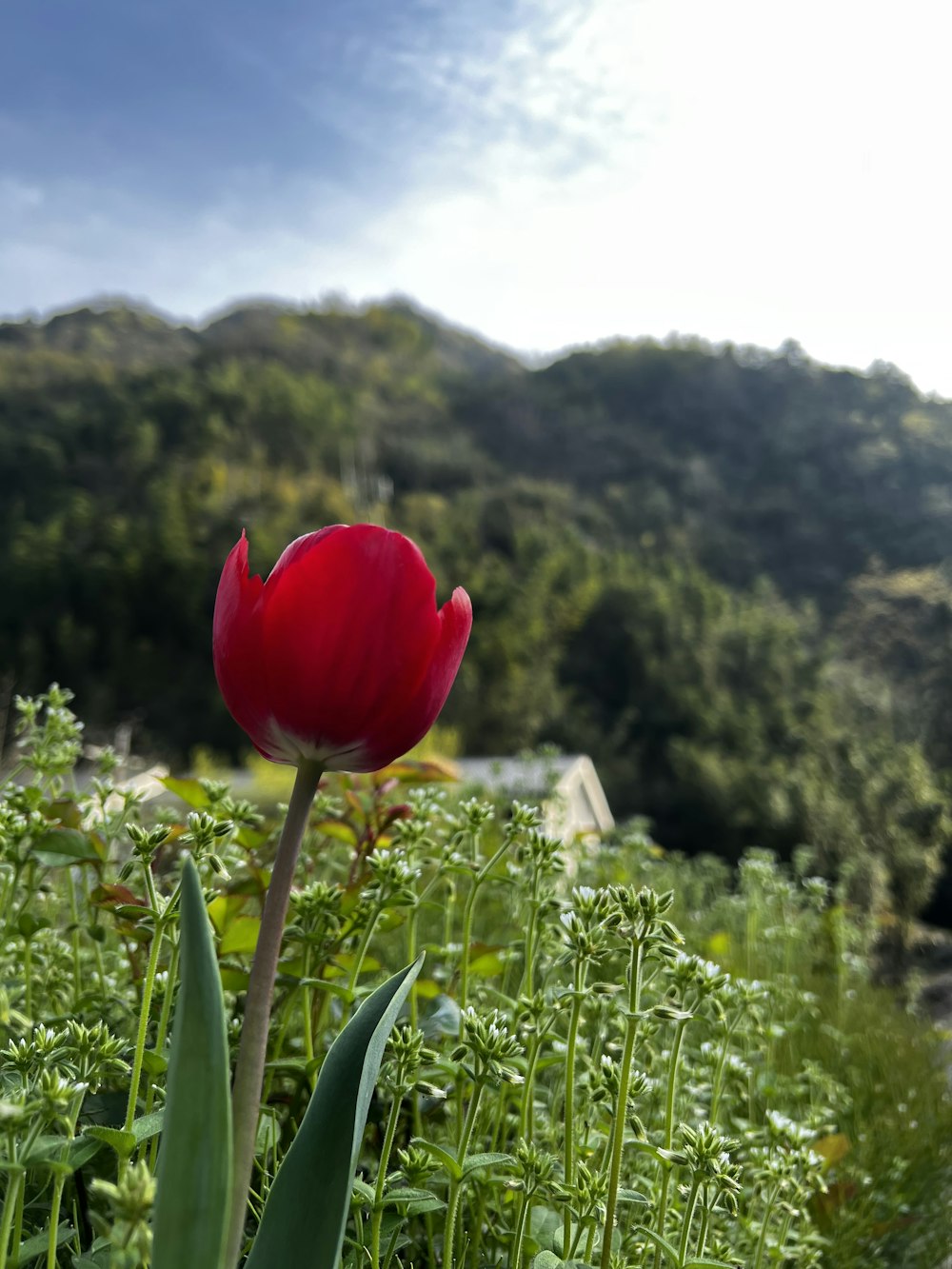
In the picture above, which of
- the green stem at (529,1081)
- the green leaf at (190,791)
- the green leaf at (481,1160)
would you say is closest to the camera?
the green leaf at (481,1160)

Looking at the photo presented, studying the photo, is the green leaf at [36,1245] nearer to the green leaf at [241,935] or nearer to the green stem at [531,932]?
the green leaf at [241,935]

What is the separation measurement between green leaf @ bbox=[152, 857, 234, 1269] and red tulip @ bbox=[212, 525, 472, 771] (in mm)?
140

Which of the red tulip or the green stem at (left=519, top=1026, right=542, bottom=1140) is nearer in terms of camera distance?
the red tulip

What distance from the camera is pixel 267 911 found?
0.51 m

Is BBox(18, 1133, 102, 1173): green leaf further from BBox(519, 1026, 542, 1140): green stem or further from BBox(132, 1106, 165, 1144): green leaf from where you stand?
BBox(519, 1026, 542, 1140): green stem

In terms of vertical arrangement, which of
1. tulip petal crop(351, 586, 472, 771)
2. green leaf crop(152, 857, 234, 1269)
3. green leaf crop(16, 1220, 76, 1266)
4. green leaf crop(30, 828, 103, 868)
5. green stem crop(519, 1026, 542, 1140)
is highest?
tulip petal crop(351, 586, 472, 771)

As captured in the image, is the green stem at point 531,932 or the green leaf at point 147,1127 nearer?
the green leaf at point 147,1127

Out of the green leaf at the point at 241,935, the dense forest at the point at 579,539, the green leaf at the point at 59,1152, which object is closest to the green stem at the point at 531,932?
the green leaf at the point at 241,935

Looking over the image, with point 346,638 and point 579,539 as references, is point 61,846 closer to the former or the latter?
point 346,638

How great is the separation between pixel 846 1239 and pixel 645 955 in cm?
92

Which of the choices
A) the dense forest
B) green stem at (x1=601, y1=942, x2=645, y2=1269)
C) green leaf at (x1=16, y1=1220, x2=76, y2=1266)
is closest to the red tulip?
green stem at (x1=601, y1=942, x2=645, y2=1269)

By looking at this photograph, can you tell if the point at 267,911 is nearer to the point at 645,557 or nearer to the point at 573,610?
the point at 573,610

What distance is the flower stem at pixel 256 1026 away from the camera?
0.46 m

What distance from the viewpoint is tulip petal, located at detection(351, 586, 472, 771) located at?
0.56 metres
